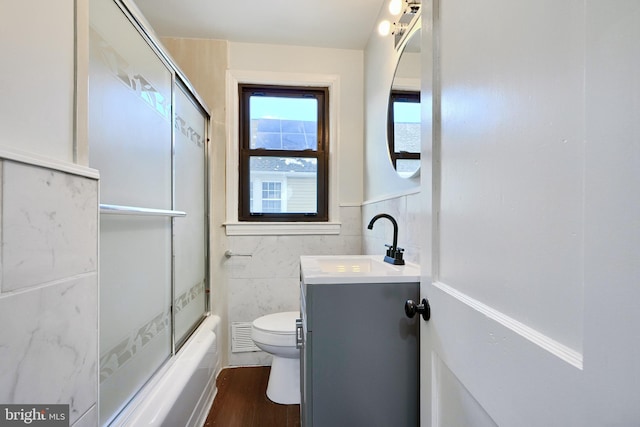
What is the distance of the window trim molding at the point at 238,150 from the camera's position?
6.95ft

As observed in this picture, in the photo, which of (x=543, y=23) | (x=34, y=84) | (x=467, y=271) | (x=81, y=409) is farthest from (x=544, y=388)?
(x=34, y=84)

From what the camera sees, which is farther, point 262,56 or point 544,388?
point 262,56

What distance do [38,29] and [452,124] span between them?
3.11ft

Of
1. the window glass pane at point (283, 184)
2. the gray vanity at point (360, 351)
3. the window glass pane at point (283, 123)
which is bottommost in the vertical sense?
the gray vanity at point (360, 351)

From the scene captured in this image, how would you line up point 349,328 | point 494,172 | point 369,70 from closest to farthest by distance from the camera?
point 494,172 → point 349,328 → point 369,70

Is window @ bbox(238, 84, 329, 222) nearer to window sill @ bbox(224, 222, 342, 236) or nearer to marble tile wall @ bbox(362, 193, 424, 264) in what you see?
window sill @ bbox(224, 222, 342, 236)

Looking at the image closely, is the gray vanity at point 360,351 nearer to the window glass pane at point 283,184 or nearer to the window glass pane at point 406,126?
the window glass pane at point 406,126

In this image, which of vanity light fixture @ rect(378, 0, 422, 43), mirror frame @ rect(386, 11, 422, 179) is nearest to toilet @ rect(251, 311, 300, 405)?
mirror frame @ rect(386, 11, 422, 179)

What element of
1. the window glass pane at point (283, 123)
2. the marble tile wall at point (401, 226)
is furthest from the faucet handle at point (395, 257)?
the window glass pane at point (283, 123)

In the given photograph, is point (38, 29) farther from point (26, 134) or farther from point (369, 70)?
point (369, 70)

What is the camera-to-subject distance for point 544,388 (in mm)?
411

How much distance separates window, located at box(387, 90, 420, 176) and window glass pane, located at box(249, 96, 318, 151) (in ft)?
2.70

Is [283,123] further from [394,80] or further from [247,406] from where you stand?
[247,406]

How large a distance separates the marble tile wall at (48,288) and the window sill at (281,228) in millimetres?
1343
